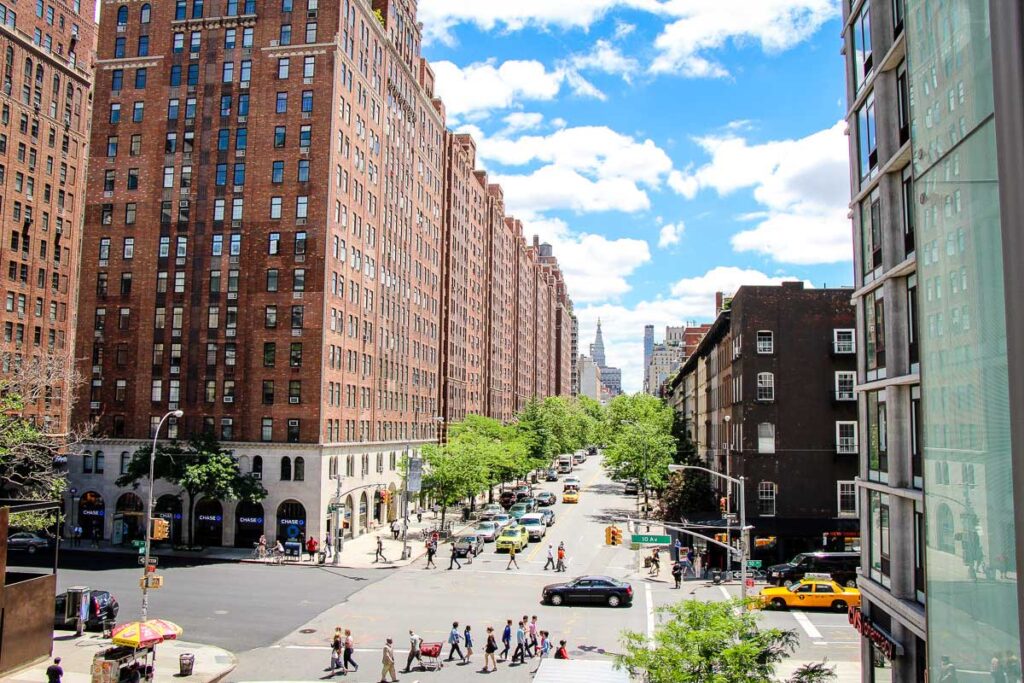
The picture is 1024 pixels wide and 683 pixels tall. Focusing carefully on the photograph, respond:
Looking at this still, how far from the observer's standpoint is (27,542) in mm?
53125

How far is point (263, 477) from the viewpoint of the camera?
56.2 m

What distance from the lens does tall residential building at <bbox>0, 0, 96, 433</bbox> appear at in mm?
73375

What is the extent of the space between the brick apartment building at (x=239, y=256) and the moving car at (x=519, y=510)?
40.1 ft

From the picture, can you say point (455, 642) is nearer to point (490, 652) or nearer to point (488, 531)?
point (490, 652)

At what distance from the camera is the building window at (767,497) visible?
162ft

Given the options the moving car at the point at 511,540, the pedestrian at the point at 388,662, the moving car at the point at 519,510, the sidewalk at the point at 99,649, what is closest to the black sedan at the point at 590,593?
the moving car at the point at 511,540

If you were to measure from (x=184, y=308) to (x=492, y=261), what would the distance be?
69255 millimetres

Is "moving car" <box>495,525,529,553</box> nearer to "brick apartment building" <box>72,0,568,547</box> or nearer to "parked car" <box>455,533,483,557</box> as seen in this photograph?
"parked car" <box>455,533,483,557</box>

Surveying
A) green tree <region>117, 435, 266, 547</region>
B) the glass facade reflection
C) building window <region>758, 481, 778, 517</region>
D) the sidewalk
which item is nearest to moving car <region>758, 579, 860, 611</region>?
building window <region>758, 481, 778, 517</region>

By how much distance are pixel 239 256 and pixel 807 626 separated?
46848 mm

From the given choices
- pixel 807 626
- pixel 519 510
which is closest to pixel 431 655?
pixel 807 626

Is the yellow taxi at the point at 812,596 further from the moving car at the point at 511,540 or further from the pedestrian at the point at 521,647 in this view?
the moving car at the point at 511,540

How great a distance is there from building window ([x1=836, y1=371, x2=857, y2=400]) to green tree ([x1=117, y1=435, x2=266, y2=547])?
4014 cm

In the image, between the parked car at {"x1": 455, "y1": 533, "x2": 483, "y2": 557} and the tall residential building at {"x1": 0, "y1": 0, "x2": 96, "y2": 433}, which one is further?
the tall residential building at {"x1": 0, "y1": 0, "x2": 96, "y2": 433}
